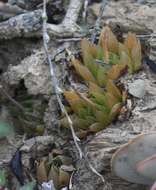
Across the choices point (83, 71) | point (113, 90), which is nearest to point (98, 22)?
point (83, 71)

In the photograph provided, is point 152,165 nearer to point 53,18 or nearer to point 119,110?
point 119,110

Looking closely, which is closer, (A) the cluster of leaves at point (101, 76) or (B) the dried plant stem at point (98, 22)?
(A) the cluster of leaves at point (101, 76)

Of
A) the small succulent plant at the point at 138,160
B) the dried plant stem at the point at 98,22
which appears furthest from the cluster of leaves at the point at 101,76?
the small succulent plant at the point at 138,160

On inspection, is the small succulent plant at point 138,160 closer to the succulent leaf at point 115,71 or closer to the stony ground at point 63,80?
the stony ground at point 63,80

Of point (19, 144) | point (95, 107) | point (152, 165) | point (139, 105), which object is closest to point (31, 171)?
point (19, 144)

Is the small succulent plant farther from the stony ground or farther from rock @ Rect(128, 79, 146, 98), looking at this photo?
rock @ Rect(128, 79, 146, 98)

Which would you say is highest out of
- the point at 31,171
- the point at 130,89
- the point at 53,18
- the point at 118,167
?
the point at 53,18
